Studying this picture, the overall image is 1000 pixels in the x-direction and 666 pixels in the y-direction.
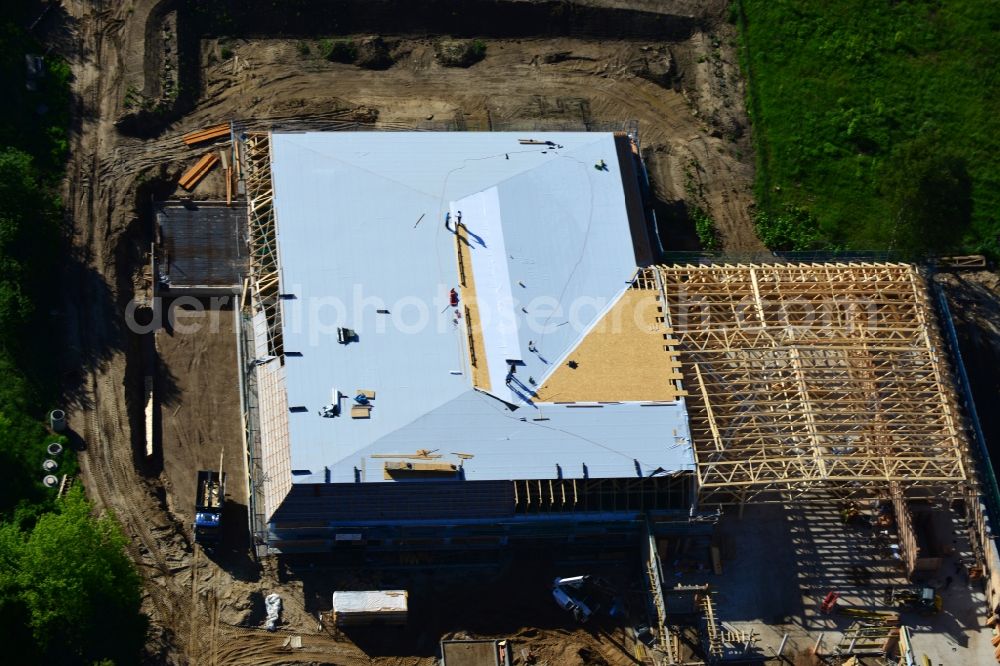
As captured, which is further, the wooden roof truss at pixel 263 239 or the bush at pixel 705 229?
the bush at pixel 705 229

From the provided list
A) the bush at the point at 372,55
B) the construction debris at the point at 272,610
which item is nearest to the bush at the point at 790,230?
the bush at the point at 372,55

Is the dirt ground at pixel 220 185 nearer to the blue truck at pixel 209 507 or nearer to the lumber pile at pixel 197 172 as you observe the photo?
the lumber pile at pixel 197 172

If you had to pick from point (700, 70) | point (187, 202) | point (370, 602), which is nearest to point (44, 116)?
point (187, 202)

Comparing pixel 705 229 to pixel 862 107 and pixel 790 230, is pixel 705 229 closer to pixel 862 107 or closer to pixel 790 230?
pixel 790 230

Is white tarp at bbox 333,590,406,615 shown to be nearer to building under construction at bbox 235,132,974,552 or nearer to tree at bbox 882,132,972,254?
building under construction at bbox 235,132,974,552

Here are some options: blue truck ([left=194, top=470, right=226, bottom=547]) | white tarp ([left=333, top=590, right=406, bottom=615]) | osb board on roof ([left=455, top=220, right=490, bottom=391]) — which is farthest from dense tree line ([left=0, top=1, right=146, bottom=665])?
osb board on roof ([left=455, top=220, right=490, bottom=391])

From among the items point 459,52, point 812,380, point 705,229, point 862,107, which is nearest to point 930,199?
point 862,107

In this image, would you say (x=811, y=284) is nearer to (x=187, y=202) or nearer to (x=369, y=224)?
(x=369, y=224)
